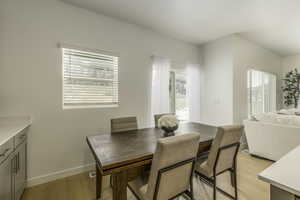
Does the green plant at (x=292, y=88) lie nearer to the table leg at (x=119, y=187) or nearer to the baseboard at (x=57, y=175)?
the table leg at (x=119, y=187)

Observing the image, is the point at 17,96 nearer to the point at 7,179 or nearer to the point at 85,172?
the point at 7,179

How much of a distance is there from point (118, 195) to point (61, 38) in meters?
2.35

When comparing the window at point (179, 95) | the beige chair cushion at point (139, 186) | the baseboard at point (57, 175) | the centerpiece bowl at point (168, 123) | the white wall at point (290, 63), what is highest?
the white wall at point (290, 63)

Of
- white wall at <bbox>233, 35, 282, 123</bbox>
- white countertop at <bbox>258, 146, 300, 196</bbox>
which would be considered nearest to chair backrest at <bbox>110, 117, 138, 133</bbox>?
white countertop at <bbox>258, 146, 300, 196</bbox>

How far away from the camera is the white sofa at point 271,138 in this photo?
2539 mm

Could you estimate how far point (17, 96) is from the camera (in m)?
2.02

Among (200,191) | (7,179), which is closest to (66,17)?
(7,179)

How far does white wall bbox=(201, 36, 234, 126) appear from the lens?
3.52 m

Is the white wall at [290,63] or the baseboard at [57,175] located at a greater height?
the white wall at [290,63]

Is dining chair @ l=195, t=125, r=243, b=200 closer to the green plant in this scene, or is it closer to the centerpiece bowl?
the centerpiece bowl

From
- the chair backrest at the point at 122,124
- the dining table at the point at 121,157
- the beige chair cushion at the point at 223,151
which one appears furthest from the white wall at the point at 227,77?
the chair backrest at the point at 122,124

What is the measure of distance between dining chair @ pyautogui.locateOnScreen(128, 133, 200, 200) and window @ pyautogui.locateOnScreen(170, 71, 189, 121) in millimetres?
2505

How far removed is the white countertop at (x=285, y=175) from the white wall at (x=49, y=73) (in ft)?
7.82

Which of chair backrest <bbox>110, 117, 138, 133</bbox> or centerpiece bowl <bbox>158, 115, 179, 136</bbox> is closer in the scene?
centerpiece bowl <bbox>158, 115, 179, 136</bbox>
